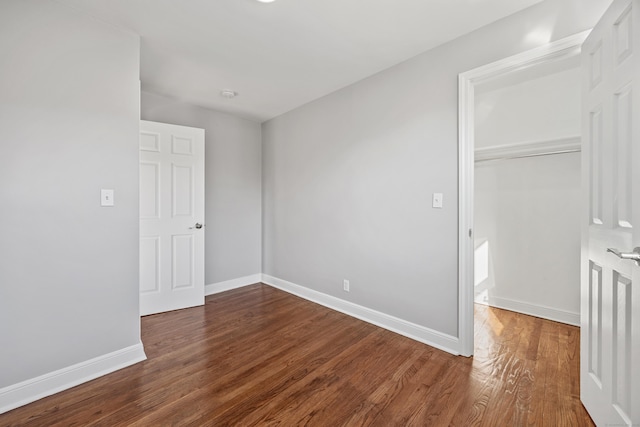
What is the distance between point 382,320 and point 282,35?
263 centimetres

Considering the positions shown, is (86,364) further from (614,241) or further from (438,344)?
(614,241)

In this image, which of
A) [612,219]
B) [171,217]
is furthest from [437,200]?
[171,217]

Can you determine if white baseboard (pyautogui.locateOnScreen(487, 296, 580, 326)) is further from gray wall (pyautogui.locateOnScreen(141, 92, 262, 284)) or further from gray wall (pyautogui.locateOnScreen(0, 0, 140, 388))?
gray wall (pyautogui.locateOnScreen(0, 0, 140, 388))

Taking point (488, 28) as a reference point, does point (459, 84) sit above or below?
below

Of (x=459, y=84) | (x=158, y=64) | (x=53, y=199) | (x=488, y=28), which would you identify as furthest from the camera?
(x=158, y=64)

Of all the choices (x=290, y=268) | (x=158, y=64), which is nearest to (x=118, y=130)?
(x=158, y=64)

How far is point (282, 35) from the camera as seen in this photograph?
2.14 meters

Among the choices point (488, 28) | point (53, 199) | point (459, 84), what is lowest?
point (53, 199)

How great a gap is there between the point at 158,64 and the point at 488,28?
277 centimetres

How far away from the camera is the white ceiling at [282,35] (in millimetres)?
1832

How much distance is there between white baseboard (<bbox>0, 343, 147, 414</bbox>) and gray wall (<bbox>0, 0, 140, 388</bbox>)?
42 mm

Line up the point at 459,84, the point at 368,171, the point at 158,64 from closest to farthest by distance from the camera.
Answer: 1. the point at 459,84
2. the point at 158,64
3. the point at 368,171

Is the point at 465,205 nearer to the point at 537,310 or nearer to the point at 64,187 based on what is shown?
the point at 537,310

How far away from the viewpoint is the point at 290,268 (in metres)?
3.80
